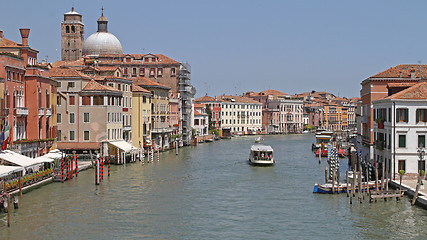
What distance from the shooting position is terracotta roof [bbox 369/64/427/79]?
29375 mm

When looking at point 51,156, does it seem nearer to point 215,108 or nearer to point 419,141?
point 419,141

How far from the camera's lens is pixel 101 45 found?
6606 cm

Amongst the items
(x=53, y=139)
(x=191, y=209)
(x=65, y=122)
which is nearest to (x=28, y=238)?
(x=191, y=209)

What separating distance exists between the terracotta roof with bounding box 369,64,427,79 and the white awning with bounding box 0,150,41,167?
50.6ft

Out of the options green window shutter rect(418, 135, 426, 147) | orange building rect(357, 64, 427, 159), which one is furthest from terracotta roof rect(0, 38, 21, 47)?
green window shutter rect(418, 135, 426, 147)

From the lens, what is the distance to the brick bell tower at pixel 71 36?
6956cm

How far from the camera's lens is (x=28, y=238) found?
17469 millimetres

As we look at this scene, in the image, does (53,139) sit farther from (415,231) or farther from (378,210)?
(415,231)

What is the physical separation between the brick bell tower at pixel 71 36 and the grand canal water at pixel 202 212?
4092 centimetres

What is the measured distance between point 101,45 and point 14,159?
4307 cm

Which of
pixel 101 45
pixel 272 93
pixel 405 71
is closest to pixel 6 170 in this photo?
pixel 405 71

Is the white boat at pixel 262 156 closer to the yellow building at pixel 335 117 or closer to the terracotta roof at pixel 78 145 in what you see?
the terracotta roof at pixel 78 145

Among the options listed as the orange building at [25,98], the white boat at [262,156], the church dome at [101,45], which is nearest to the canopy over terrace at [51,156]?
the orange building at [25,98]

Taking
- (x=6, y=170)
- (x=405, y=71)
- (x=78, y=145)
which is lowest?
(x=6, y=170)
